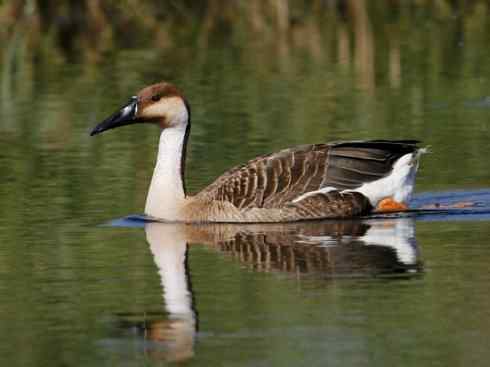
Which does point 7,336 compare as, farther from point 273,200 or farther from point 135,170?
point 135,170

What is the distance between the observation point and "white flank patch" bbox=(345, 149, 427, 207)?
45.0 feet

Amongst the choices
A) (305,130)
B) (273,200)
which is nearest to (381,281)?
(273,200)

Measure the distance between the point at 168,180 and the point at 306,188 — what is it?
4.23ft

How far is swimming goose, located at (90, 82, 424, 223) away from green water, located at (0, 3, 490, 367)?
716mm

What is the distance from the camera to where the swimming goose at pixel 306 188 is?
1358 cm

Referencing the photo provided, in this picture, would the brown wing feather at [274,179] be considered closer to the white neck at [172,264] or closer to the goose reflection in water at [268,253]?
the goose reflection in water at [268,253]

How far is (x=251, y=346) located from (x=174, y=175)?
5500mm

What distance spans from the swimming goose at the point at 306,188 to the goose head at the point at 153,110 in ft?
2.20

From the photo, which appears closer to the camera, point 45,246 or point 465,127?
point 45,246

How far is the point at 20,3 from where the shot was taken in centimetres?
2861

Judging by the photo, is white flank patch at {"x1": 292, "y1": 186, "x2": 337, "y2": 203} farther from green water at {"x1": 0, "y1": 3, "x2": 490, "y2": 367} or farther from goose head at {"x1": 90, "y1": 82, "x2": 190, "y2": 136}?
goose head at {"x1": 90, "y1": 82, "x2": 190, "y2": 136}

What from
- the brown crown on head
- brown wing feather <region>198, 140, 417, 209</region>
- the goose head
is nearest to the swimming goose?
brown wing feather <region>198, 140, 417, 209</region>

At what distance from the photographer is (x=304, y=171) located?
45.0ft

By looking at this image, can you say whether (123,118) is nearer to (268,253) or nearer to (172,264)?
(268,253)
